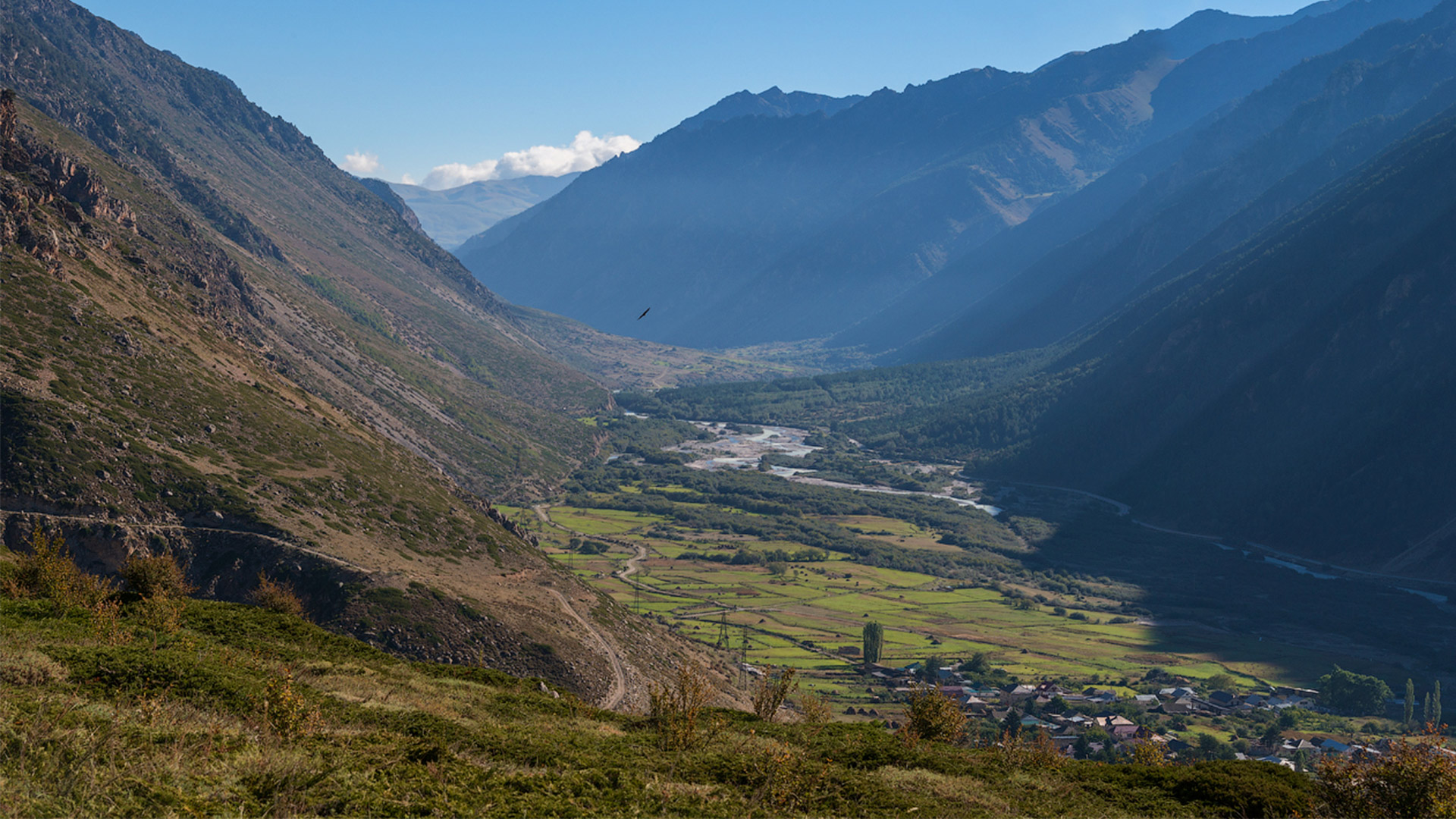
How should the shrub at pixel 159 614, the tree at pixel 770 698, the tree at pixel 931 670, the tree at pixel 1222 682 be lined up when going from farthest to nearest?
the tree at pixel 1222 682
the tree at pixel 931 670
the tree at pixel 770 698
the shrub at pixel 159 614

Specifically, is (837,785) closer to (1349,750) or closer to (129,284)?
(1349,750)

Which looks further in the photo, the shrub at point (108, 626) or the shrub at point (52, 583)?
the shrub at point (52, 583)

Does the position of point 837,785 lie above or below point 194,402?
below

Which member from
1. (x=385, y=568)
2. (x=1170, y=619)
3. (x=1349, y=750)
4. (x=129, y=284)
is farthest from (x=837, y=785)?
(x=1170, y=619)

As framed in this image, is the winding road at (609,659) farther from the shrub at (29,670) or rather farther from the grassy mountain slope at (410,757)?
the shrub at (29,670)

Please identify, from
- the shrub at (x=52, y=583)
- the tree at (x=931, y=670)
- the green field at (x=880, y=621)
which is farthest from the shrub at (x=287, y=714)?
the tree at (x=931, y=670)

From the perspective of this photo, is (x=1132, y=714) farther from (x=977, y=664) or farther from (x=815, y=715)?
(x=815, y=715)
